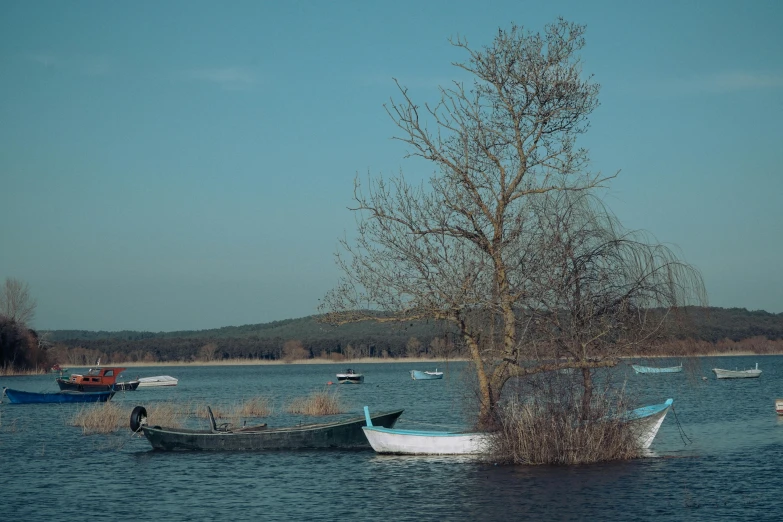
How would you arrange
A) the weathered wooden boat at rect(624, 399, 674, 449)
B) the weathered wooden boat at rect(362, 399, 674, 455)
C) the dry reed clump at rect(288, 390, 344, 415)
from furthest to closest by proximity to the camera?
the dry reed clump at rect(288, 390, 344, 415) < the weathered wooden boat at rect(362, 399, 674, 455) < the weathered wooden boat at rect(624, 399, 674, 449)

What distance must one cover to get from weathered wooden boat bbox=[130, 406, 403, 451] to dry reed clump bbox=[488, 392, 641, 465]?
254 inches

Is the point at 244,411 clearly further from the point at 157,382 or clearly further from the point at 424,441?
the point at 157,382

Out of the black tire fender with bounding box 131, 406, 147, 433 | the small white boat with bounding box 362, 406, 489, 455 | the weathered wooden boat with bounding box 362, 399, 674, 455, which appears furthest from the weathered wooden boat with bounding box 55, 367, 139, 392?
the weathered wooden boat with bounding box 362, 399, 674, 455

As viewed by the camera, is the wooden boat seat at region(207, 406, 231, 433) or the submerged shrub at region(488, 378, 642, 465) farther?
the wooden boat seat at region(207, 406, 231, 433)

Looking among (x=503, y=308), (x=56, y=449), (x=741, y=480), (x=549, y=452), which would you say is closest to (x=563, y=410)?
(x=549, y=452)

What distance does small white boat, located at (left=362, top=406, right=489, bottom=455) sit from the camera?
22.8 metres

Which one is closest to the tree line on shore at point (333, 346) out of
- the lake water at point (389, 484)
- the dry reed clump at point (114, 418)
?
the lake water at point (389, 484)

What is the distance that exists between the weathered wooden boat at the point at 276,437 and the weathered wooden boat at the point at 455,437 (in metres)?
2.59

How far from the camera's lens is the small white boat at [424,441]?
2283 cm

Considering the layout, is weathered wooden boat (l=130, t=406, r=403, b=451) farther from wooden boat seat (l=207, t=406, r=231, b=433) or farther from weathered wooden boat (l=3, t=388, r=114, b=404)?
weathered wooden boat (l=3, t=388, r=114, b=404)

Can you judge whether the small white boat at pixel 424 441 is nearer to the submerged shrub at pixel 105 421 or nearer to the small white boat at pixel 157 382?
→ the submerged shrub at pixel 105 421

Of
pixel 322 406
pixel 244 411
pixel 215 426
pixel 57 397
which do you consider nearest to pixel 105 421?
pixel 244 411

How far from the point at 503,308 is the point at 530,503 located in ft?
19.4

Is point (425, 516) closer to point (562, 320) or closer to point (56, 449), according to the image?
point (562, 320)
